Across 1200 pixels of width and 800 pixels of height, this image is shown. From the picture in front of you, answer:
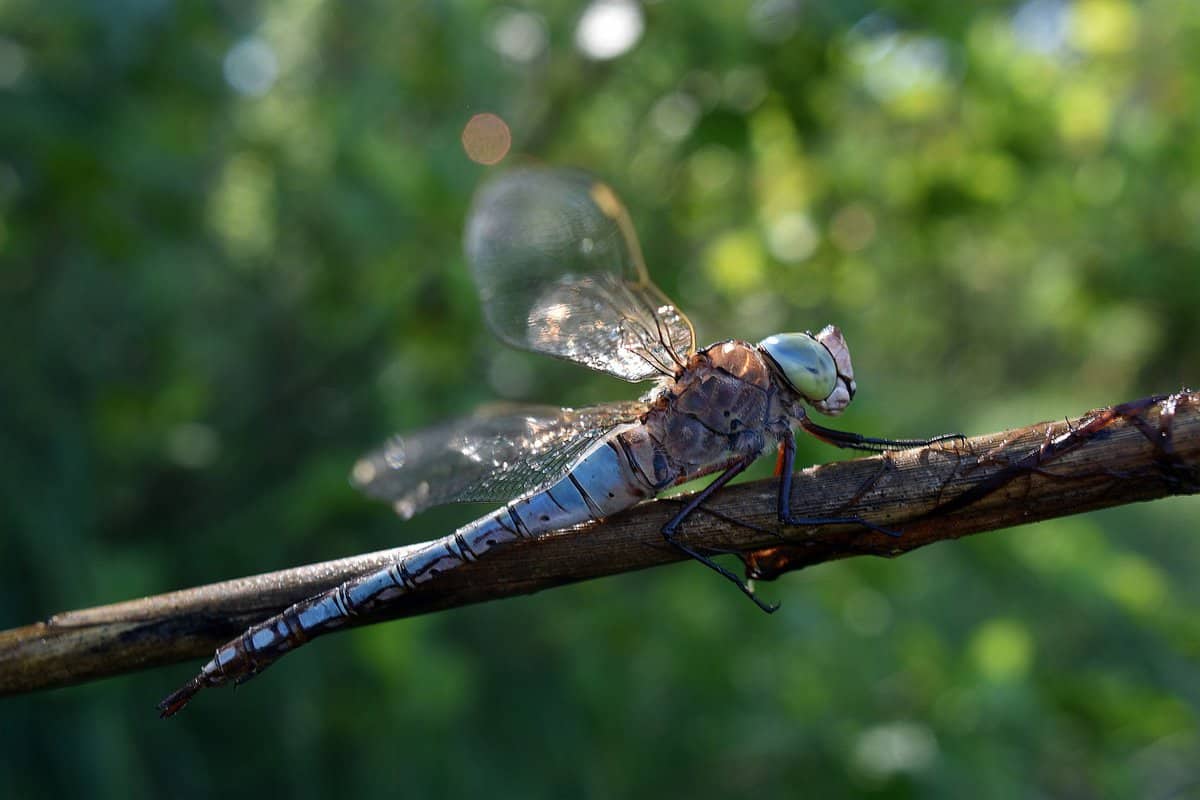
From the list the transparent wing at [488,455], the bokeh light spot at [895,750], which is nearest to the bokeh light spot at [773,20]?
the transparent wing at [488,455]

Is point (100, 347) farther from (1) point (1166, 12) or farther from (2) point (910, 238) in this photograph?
(1) point (1166, 12)

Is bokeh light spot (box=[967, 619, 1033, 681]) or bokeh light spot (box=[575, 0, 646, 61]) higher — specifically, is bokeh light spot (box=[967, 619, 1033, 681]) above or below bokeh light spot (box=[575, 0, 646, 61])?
below

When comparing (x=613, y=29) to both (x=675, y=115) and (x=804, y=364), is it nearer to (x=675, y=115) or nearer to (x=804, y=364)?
(x=675, y=115)

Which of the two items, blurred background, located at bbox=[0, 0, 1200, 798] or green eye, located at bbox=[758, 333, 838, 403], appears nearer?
green eye, located at bbox=[758, 333, 838, 403]

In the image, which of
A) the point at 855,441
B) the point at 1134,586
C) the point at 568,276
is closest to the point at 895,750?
the point at 1134,586

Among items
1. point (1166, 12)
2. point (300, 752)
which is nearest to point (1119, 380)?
point (1166, 12)

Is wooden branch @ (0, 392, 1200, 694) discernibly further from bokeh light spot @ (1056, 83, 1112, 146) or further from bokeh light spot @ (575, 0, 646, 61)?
bokeh light spot @ (1056, 83, 1112, 146)

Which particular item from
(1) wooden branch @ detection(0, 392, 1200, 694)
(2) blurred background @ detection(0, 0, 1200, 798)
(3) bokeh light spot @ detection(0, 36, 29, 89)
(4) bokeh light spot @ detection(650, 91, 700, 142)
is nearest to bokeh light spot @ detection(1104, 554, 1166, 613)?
(2) blurred background @ detection(0, 0, 1200, 798)
